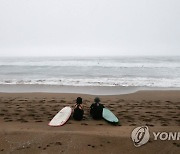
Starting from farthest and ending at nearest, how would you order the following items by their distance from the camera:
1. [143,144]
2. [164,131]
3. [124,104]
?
1. [124,104]
2. [164,131]
3. [143,144]

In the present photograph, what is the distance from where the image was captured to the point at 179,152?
18.6 ft

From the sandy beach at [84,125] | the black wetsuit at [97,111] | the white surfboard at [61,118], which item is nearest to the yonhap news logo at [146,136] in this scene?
the sandy beach at [84,125]

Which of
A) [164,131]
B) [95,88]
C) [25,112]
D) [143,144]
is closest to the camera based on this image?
[143,144]

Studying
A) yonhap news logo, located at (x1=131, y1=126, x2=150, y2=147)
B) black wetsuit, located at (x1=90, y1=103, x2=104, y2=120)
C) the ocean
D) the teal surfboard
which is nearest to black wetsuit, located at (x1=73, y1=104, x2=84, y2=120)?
black wetsuit, located at (x1=90, y1=103, x2=104, y2=120)

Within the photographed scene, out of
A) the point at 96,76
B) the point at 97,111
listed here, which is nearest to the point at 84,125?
the point at 97,111

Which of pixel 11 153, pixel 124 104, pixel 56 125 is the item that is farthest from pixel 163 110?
pixel 11 153

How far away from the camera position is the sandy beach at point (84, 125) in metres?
5.90

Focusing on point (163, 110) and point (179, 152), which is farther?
point (163, 110)

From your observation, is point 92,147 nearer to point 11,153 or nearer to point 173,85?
point 11,153

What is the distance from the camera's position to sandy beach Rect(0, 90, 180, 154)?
19.4 ft

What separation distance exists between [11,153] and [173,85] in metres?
13.1

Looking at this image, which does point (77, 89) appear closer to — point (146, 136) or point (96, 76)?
point (96, 76)

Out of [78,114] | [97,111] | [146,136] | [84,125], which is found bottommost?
[84,125]

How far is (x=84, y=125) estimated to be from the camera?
25.0ft
